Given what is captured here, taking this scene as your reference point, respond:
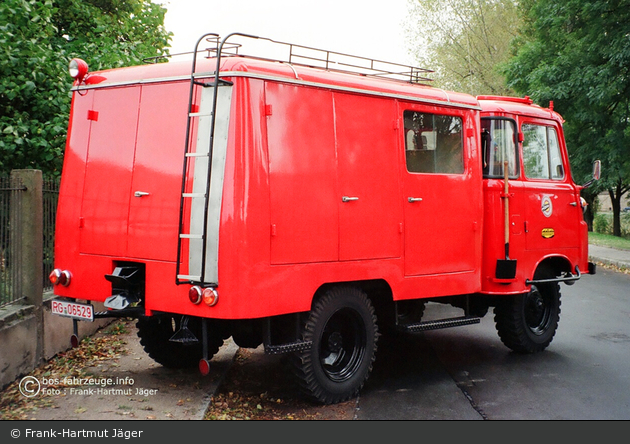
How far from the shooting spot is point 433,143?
7.28 metres

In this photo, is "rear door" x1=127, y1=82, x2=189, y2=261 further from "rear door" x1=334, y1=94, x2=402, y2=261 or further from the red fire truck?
"rear door" x1=334, y1=94, x2=402, y2=261

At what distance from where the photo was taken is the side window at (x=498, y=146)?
809 centimetres

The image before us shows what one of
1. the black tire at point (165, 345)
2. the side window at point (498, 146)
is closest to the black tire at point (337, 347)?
the black tire at point (165, 345)

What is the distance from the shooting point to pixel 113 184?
20.8ft

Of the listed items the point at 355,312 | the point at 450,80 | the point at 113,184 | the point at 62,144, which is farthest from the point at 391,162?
the point at 450,80

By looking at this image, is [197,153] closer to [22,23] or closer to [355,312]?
[355,312]

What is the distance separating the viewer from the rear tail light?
21.6 ft

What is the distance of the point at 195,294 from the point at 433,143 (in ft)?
9.77

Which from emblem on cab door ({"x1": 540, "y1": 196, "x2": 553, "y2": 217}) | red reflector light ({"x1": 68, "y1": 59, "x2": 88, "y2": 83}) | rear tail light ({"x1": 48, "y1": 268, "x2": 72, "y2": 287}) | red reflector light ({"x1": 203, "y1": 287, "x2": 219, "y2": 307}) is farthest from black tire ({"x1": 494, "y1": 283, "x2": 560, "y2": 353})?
red reflector light ({"x1": 68, "y1": 59, "x2": 88, "y2": 83})

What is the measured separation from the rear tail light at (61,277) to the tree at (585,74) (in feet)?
51.8

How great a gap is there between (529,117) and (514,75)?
15.9 meters

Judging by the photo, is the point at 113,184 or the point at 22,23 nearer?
the point at 113,184

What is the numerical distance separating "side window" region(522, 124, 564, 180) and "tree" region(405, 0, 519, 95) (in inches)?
993

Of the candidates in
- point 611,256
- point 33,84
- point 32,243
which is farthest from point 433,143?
point 611,256
